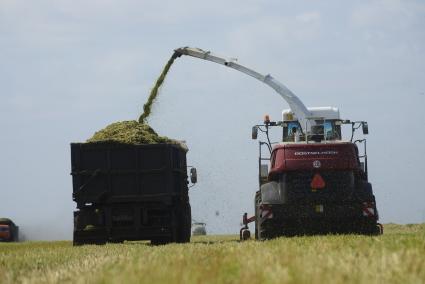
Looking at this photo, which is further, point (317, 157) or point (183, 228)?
point (183, 228)

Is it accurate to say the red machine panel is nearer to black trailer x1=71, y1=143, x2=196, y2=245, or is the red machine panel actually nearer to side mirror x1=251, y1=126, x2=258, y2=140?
side mirror x1=251, y1=126, x2=258, y2=140

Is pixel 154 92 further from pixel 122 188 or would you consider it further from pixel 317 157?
pixel 317 157

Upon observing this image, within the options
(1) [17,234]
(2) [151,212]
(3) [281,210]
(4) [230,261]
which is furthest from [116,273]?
(1) [17,234]

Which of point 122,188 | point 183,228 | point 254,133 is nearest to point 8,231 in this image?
point 183,228

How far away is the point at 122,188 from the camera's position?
20.9 meters

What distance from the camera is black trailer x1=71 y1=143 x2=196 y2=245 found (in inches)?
821

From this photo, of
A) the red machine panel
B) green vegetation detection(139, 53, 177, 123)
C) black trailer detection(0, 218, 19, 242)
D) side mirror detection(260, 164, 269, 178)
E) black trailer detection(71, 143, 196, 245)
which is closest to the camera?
the red machine panel

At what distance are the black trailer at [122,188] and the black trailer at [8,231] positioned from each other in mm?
32599

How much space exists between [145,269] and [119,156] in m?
13.2

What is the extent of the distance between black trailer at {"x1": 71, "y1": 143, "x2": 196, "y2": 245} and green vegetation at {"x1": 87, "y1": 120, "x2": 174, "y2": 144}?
258 mm

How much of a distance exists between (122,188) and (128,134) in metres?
1.42

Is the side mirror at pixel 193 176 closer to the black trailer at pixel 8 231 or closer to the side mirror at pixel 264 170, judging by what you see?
the side mirror at pixel 264 170

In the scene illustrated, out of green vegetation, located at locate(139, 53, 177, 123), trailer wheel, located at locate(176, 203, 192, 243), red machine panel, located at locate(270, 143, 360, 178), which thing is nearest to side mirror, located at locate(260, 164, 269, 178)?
red machine panel, located at locate(270, 143, 360, 178)

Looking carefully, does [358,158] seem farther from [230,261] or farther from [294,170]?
[230,261]
